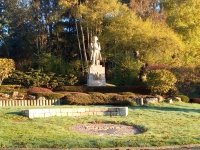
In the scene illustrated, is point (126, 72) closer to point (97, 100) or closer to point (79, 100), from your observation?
point (97, 100)

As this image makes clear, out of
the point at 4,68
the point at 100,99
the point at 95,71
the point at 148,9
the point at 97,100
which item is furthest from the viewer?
the point at 148,9

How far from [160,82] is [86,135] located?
15005mm

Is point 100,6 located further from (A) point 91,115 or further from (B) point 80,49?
(A) point 91,115

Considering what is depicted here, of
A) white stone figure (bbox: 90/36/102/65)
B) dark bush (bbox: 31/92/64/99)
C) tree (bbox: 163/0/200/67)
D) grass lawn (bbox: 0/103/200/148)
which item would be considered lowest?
grass lawn (bbox: 0/103/200/148)

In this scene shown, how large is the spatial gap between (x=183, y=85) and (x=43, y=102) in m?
12.3

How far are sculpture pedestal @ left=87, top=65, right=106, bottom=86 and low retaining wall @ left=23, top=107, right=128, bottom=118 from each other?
16.1 metres

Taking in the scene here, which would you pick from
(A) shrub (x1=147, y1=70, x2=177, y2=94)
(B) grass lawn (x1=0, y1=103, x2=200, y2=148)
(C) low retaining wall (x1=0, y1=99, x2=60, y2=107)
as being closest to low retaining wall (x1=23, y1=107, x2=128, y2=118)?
(B) grass lawn (x1=0, y1=103, x2=200, y2=148)

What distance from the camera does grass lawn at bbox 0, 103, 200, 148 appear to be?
11.1 meters

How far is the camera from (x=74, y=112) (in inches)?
657

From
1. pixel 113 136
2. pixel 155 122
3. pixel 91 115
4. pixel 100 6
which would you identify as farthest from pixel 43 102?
pixel 100 6

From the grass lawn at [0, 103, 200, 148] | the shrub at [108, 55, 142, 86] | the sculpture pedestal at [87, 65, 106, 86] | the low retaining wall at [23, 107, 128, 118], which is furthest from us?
the shrub at [108, 55, 142, 86]

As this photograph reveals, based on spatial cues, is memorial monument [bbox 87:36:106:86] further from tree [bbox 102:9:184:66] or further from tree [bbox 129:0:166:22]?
tree [bbox 129:0:166:22]

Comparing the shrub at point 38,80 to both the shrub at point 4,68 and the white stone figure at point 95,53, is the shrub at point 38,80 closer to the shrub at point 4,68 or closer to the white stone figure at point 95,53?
the shrub at point 4,68

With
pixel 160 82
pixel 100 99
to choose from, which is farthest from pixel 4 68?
pixel 100 99
